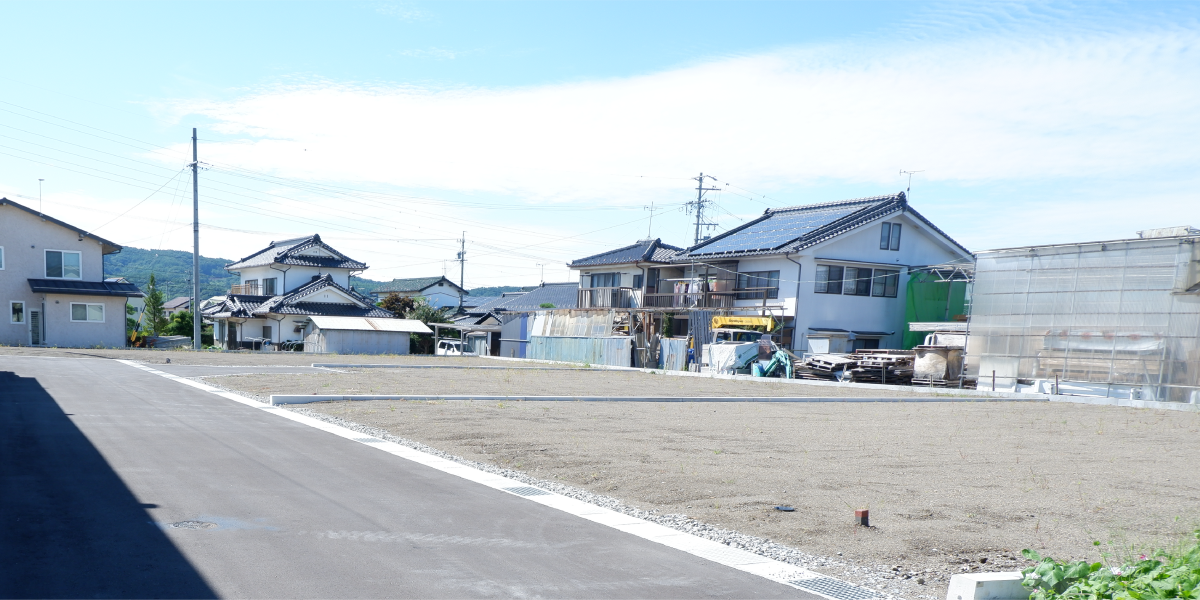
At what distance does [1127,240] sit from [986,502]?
17592 mm

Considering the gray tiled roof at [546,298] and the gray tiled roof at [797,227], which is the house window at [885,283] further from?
the gray tiled roof at [546,298]

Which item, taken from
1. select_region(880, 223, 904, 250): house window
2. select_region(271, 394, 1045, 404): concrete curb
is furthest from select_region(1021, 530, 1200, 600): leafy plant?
select_region(880, 223, 904, 250): house window

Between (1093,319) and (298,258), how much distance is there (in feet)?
140

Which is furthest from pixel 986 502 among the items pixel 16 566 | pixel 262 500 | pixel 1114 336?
pixel 1114 336

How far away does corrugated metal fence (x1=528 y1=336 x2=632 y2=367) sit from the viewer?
36.1m

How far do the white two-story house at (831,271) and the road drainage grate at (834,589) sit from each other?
2668 centimetres

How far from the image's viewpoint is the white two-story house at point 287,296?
4397 cm

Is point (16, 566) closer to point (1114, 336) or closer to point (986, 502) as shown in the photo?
point (986, 502)

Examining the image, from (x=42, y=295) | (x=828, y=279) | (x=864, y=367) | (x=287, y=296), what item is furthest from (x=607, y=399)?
(x=287, y=296)

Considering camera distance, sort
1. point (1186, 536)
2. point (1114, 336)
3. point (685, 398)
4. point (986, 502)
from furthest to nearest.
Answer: point (1114, 336) < point (685, 398) < point (986, 502) < point (1186, 536)

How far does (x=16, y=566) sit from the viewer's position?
4609mm

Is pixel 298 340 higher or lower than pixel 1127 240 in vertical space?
lower

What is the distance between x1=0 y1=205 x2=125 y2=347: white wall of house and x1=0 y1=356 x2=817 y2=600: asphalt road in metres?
31.0

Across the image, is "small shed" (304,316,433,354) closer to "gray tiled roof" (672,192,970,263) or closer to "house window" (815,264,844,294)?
"gray tiled roof" (672,192,970,263)
